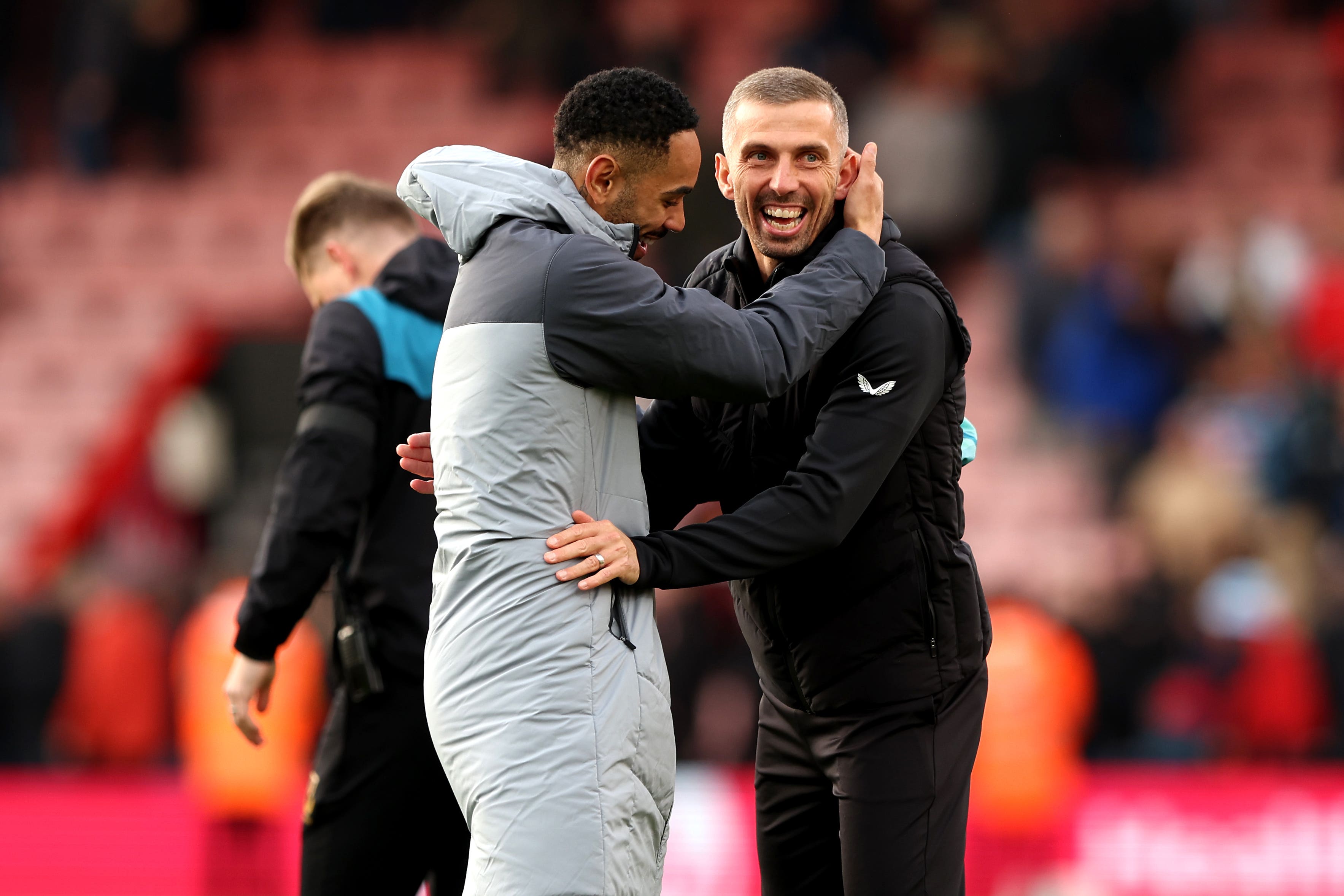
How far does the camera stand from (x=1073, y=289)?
33.4ft

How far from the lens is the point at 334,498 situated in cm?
400

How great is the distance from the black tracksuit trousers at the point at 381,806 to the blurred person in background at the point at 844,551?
2.61ft

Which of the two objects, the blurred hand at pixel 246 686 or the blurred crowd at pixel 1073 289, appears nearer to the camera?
the blurred hand at pixel 246 686

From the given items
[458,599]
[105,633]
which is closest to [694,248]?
[105,633]

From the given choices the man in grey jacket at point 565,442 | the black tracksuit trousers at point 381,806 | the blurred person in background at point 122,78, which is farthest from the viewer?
the blurred person in background at point 122,78

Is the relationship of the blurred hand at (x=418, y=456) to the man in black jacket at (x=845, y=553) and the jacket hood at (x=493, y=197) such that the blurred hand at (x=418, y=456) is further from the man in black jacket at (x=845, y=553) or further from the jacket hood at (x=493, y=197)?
the man in black jacket at (x=845, y=553)

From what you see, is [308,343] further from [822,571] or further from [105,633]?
[105,633]

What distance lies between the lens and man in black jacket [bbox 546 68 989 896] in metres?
3.25

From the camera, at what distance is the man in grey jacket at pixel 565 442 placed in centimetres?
301

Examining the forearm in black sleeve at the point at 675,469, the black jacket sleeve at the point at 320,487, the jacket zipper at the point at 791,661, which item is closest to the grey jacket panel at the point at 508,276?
the forearm in black sleeve at the point at 675,469

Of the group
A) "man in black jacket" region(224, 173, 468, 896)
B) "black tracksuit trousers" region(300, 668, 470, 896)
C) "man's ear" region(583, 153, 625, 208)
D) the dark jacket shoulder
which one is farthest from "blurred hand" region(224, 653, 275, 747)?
"man's ear" region(583, 153, 625, 208)

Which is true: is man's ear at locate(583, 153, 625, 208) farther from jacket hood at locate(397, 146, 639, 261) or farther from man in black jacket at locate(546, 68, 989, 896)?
man in black jacket at locate(546, 68, 989, 896)

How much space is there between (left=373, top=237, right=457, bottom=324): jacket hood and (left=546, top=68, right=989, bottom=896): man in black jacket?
909 mm

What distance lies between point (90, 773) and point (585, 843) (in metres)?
7.17
